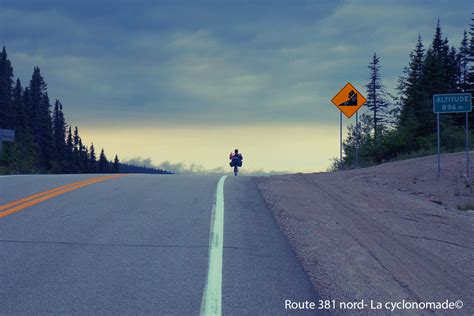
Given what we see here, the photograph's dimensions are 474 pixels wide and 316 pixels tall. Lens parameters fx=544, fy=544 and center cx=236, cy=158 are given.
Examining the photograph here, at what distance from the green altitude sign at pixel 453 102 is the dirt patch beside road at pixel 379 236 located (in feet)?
9.22

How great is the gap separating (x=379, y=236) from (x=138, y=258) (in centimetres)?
454

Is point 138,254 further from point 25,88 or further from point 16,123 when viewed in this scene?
point 25,88

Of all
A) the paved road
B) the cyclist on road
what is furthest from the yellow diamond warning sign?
the paved road

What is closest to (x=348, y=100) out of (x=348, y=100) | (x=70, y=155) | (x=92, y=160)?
(x=348, y=100)

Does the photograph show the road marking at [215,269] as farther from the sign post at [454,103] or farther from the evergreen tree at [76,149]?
the evergreen tree at [76,149]

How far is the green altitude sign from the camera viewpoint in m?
19.6

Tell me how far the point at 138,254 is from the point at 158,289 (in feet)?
4.97

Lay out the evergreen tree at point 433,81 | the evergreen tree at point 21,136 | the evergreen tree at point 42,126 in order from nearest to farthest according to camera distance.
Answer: the evergreen tree at point 433,81
the evergreen tree at point 21,136
the evergreen tree at point 42,126

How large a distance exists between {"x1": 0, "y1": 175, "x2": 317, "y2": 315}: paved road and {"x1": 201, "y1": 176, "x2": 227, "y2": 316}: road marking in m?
0.07

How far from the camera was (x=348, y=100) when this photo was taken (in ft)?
83.0

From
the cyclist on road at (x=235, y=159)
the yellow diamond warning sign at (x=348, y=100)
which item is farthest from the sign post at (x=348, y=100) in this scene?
the cyclist on road at (x=235, y=159)

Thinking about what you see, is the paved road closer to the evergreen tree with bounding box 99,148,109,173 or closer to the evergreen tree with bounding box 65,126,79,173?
the evergreen tree with bounding box 65,126,79,173

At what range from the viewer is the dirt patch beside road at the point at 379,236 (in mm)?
6652

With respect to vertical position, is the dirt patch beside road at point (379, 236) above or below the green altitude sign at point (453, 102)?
below
